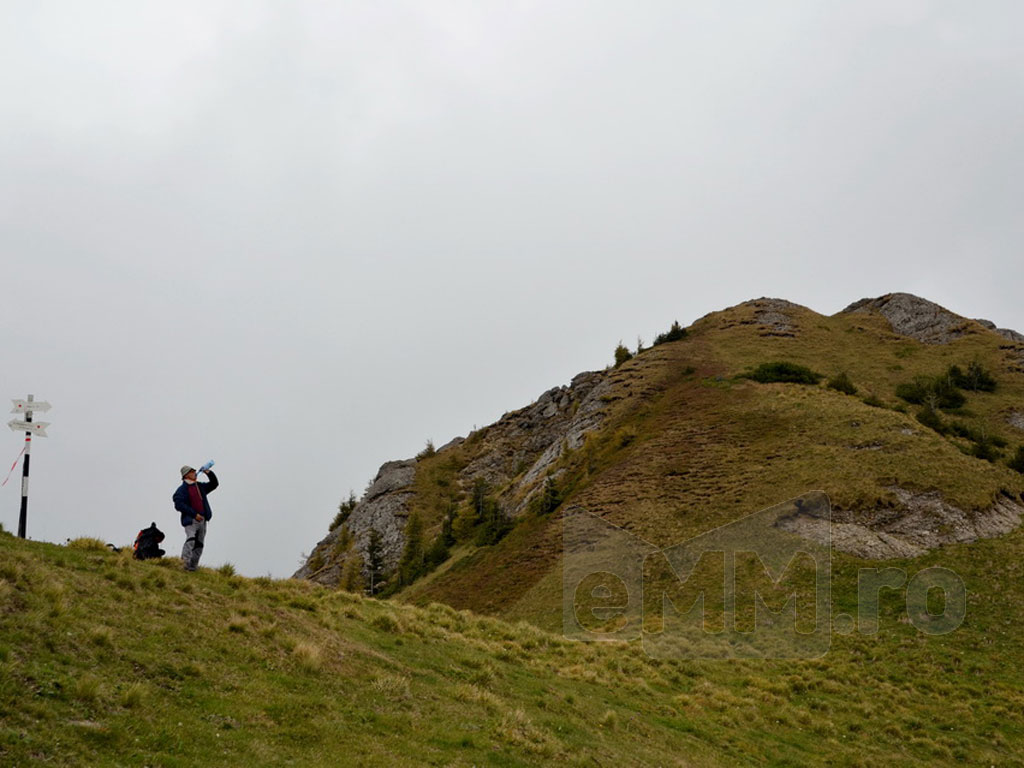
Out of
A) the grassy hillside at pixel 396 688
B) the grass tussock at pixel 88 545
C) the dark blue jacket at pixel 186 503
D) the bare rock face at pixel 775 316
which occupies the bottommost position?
the grassy hillside at pixel 396 688

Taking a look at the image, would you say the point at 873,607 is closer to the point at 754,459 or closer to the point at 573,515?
the point at 754,459

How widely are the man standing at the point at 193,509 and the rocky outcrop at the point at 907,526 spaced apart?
106ft

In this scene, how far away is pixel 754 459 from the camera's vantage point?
156 feet

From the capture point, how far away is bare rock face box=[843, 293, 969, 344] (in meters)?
83.9

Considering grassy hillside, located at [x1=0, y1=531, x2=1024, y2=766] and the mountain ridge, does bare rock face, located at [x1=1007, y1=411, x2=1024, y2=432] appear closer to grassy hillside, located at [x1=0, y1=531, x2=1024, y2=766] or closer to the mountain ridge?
the mountain ridge

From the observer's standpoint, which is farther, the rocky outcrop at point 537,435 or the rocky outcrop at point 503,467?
the rocky outcrop at point 503,467

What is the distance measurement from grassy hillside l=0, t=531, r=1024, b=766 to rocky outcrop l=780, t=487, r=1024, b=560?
25.1ft

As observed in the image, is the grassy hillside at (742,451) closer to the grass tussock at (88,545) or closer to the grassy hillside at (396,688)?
the grassy hillside at (396,688)

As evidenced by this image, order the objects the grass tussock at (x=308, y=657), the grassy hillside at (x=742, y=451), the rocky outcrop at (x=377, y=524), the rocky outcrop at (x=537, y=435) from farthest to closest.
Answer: the rocky outcrop at (x=377, y=524) → the rocky outcrop at (x=537, y=435) → the grassy hillside at (x=742, y=451) → the grass tussock at (x=308, y=657)

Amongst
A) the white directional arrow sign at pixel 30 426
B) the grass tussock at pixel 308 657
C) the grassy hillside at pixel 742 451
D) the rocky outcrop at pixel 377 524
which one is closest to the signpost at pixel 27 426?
the white directional arrow sign at pixel 30 426

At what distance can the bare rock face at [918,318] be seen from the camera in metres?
83.9

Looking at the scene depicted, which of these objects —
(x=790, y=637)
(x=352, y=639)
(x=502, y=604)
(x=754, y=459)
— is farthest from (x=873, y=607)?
(x=352, y=639)

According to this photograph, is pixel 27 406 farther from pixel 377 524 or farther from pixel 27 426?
pixel 377 524

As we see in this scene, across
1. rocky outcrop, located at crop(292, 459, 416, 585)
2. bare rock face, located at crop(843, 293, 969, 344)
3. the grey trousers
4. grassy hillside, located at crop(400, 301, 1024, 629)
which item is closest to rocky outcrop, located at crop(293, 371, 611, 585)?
rocky outcrop, located at crop(292, 459, 416, 585)
